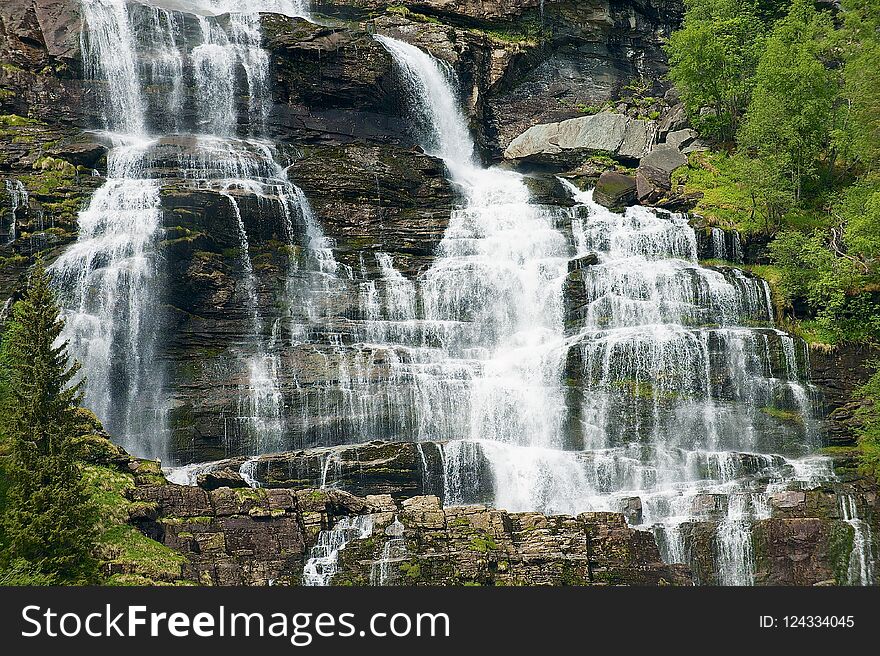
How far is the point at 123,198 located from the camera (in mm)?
41188

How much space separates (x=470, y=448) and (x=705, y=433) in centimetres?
915

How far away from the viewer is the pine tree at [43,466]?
2277 centimetres

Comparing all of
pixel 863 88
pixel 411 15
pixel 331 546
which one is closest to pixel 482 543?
pixel 331 546

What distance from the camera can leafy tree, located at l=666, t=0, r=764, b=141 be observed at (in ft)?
170

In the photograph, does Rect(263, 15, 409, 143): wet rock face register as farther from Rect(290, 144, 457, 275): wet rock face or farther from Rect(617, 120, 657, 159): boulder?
Rect(617, 120, 657, 159): boulder

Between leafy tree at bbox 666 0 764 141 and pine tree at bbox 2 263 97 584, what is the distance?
3771 centimetres

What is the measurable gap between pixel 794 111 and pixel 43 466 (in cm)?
3665

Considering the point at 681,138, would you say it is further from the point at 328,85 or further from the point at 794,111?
the point at 328,85

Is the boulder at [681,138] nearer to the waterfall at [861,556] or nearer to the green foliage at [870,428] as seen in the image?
the green foliage at [870,428]

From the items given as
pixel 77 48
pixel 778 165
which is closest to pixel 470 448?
pixel 778 165

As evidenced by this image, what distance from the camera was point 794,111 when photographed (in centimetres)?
4538

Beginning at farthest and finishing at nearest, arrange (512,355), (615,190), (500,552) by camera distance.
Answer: (615,190), (512,355), (500,552)

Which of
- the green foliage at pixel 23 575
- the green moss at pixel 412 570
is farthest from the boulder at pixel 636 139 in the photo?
the green foliage at pixel 23 575

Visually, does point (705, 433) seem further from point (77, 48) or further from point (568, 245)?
point (77, 48)
